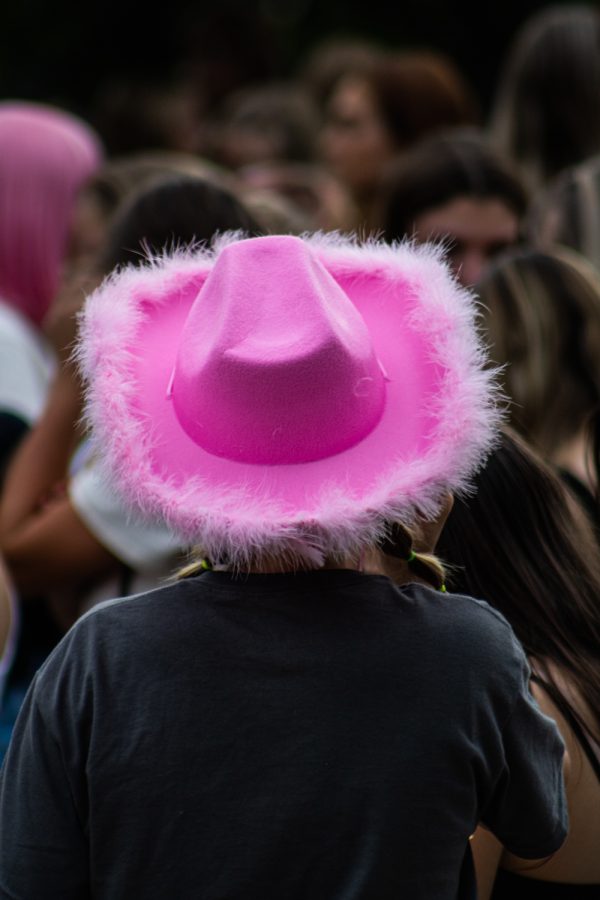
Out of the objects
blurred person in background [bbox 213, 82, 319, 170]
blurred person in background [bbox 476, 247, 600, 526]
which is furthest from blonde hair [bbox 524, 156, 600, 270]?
blurred person in background [bbox 213, 82, 319, 170]

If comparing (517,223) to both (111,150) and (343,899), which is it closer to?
(343,899)

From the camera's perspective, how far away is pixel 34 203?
12.8 ft

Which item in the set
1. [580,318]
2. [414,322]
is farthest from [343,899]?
[580,318]

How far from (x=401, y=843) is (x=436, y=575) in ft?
1.22

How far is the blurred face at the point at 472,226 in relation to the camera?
375cm

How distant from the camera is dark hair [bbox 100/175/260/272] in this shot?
2670 millimetres

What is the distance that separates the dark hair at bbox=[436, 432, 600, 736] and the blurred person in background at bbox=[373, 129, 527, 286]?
1866mm

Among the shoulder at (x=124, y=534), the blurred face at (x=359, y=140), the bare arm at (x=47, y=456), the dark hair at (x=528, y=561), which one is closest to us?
the dark hair at (x=528, y=561)

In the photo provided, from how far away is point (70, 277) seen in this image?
139 inches

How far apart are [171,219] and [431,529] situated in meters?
1.35

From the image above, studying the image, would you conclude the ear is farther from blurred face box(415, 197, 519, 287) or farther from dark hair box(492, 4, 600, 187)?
dark hair box(492, 4, 600, 187)

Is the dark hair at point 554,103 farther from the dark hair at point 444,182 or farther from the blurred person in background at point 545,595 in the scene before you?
the blurred person in background at point 545,595

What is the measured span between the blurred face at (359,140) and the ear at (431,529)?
3900 millimetres

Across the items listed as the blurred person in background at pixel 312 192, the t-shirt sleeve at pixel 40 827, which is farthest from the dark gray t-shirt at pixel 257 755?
the blurred person in background at pixel 312 192
